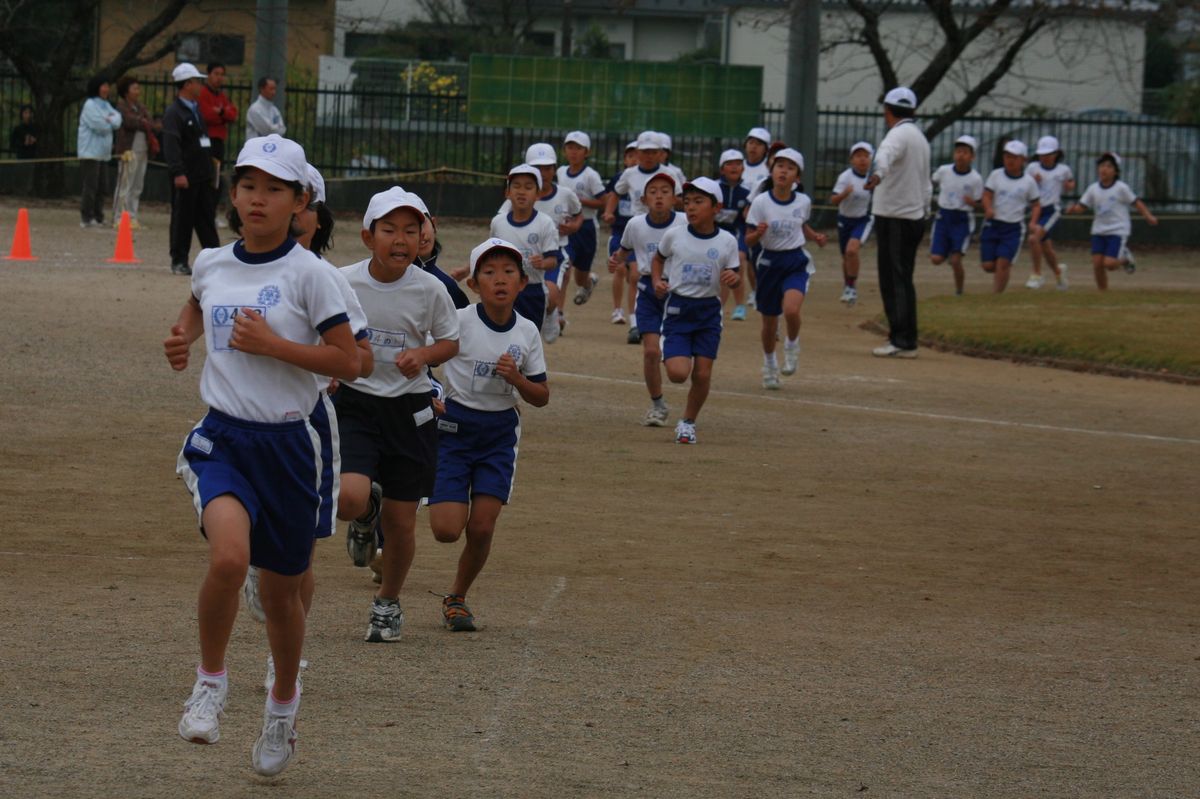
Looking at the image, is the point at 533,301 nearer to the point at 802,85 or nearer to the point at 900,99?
the point at 900,99

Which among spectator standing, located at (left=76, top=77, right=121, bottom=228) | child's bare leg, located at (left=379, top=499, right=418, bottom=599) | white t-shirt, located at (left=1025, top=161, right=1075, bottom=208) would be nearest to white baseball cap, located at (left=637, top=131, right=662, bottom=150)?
white t-shirt, located at (left=1025, top=161, right=1075, bottom=208)

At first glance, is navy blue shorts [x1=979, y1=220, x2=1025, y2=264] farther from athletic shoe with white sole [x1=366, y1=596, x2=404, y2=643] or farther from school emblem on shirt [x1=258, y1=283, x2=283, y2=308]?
school emblem on shirt [x1=258, y1=283, x2=283, y2=308]

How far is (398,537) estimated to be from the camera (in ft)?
22.7

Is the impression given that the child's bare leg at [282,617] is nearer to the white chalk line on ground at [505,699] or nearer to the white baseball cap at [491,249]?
the white chalk line on ground at [505,699]

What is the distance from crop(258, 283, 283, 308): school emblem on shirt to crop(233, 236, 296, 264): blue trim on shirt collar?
0.08m

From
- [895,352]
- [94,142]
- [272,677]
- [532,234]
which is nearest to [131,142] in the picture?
[94,142]

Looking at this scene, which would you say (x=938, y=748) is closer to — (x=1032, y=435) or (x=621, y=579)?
(x=621, y=579)

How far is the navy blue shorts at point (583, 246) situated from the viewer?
19.5m

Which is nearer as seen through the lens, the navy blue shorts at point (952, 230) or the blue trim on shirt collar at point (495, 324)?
the blue trim on shirt collar at point (495, 324)

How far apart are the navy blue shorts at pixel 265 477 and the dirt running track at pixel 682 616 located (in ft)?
2.06

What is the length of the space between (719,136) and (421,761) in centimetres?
2851

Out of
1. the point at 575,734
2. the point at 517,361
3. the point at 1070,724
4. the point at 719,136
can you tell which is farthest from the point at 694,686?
the point at 719,136

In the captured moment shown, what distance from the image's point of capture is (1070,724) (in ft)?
19.8

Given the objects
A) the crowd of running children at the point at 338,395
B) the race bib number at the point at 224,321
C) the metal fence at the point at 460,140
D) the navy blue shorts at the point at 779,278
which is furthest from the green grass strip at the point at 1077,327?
the race bib number at the point at 224,321
